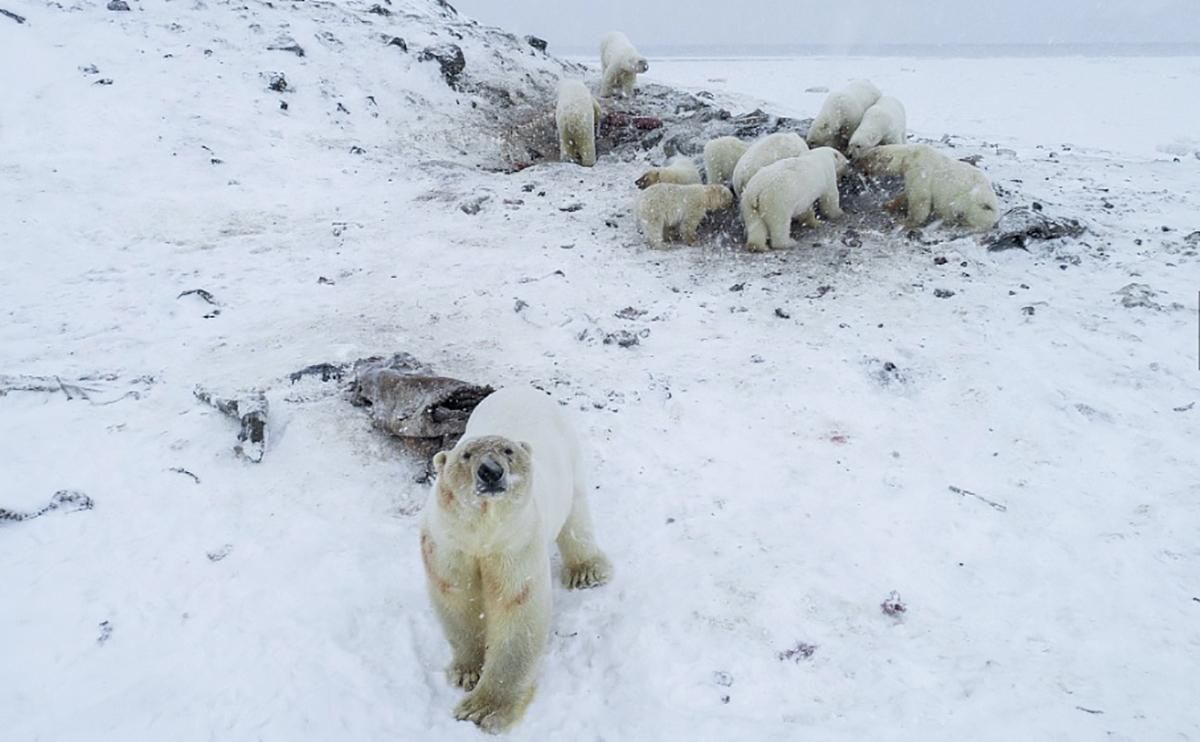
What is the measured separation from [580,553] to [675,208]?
15.4 ft

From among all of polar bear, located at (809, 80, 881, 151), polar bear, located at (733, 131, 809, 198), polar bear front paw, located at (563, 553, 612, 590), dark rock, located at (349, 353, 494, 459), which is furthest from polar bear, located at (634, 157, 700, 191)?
polar bear front paw, located at (563, 553, 612, 590)

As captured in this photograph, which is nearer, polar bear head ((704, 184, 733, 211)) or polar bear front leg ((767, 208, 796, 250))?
polar bear front leg ((767, 208, 796, 250))

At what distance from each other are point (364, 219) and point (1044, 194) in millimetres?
7637

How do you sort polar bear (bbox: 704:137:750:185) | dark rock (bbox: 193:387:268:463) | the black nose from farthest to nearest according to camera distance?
polar bear (bbox: 704:137:750:185), dark rock (bbox: 193:387:268:463), the black nose

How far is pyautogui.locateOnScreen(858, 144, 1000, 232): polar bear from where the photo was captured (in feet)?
24.6

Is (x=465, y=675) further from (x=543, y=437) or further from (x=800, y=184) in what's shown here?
(x=800, y=184)

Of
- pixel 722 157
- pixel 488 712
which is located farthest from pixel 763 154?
pixel 488 712

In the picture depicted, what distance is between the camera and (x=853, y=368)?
18.1 ft

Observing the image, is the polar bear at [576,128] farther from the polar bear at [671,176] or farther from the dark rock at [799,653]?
the dark rock at [799,653]

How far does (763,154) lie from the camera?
26.8 ft

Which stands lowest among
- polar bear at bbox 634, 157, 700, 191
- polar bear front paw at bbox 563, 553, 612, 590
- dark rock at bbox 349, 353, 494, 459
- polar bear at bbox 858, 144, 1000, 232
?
polar bear front paw at bbox 563, 553, 612, 590

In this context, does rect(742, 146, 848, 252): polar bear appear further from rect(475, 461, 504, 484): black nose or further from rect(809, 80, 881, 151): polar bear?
rect(475, 461, 504, 484): black nose

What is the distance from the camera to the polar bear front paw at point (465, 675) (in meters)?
3.26

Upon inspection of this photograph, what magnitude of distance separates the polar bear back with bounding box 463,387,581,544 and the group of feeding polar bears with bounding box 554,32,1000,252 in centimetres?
417
